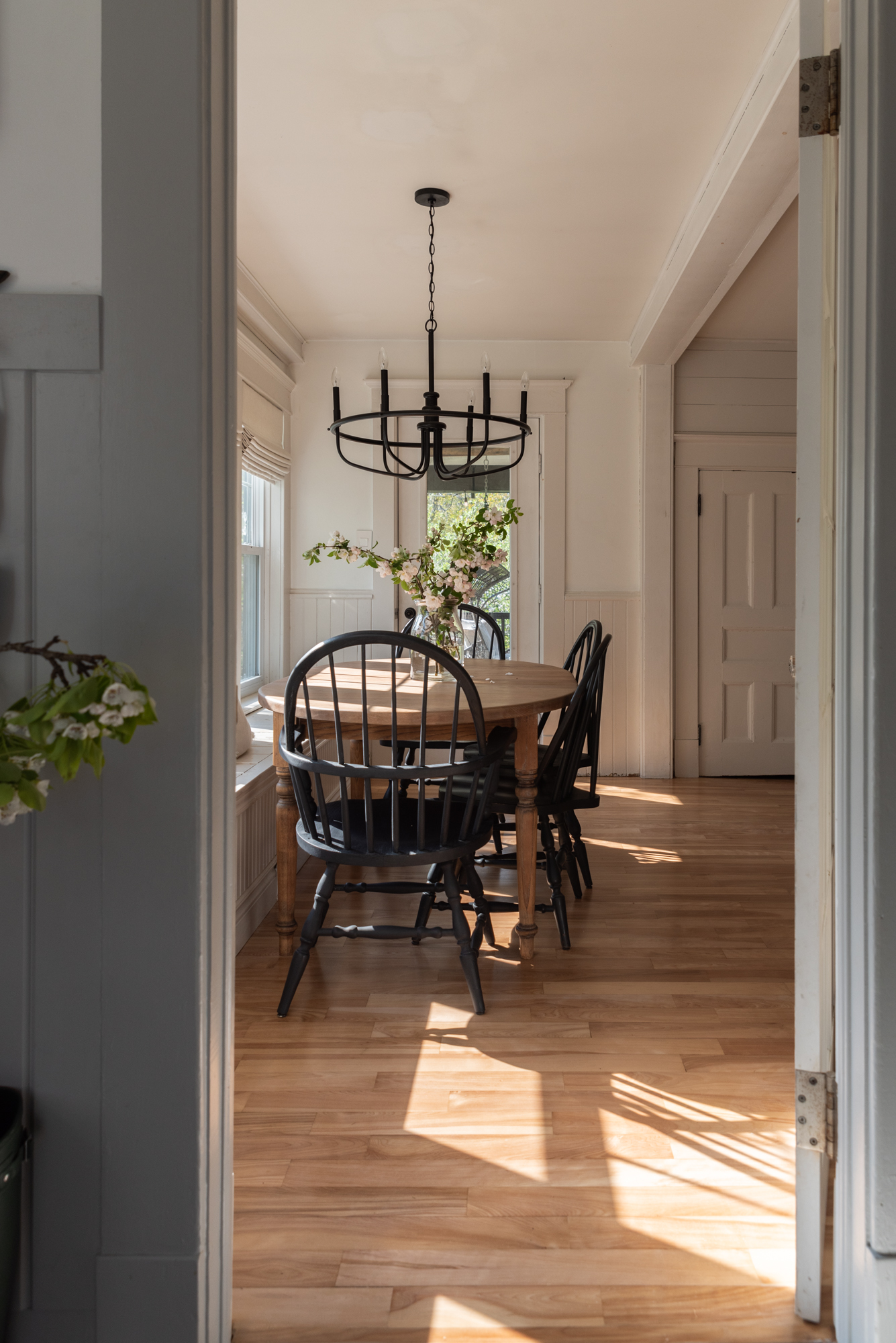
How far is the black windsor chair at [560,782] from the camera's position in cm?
272

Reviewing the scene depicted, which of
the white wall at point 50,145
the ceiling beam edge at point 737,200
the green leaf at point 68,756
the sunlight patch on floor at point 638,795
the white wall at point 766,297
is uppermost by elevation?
the white wall at point 766,297

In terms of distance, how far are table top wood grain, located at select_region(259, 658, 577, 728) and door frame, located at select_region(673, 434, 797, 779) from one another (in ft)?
6.80

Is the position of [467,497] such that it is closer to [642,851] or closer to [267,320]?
[267,320]

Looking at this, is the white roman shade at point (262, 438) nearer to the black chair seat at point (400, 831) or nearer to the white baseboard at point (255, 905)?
the white baseboard at point (255, 905)

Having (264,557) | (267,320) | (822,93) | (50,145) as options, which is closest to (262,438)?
(267,320)

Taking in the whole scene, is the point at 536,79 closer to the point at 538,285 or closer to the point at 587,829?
the point at 538,285

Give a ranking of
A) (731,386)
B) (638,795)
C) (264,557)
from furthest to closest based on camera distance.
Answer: (731,386)
(264,557)
(638,795)

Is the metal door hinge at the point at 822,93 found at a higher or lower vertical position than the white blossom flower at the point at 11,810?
higher

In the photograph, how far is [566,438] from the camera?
211 inches

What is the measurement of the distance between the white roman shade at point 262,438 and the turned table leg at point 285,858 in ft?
7.23

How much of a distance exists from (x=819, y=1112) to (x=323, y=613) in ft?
14.5

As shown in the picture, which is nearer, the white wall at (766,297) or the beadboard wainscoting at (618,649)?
the white wall at (766,297)

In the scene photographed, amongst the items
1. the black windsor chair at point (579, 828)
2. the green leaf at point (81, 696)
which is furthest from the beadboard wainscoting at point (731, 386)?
the green leaf at point (81, 696)

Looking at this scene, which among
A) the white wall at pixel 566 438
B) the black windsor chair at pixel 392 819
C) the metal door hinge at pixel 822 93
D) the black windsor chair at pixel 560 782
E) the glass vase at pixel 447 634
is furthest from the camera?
the white wall at pixel 566 438
